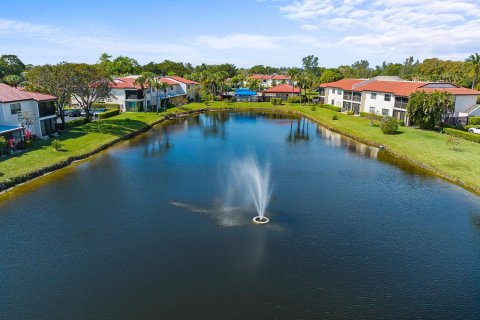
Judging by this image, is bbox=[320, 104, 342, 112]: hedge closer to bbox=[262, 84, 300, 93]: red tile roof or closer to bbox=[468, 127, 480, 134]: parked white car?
bbox=[262, 84, 300, 93]: red tile roof

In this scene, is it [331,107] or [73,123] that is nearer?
[73,123]

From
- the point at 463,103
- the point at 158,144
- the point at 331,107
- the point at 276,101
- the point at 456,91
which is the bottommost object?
the point at 158,144

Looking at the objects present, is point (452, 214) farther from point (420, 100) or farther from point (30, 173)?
point (30, 173)

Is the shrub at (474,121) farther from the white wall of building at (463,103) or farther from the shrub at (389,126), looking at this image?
the shrub at (389,126)

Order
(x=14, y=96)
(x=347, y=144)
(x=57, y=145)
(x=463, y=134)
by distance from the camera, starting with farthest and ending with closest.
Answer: (x=347, y=144), (x=463, y=134), (x=14, y=96), (x=57, y=145)

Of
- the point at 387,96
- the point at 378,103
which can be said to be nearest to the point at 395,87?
the point at 387,96

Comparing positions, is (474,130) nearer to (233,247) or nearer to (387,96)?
(387,96)

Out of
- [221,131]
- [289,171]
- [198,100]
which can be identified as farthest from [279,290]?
[198,100]
